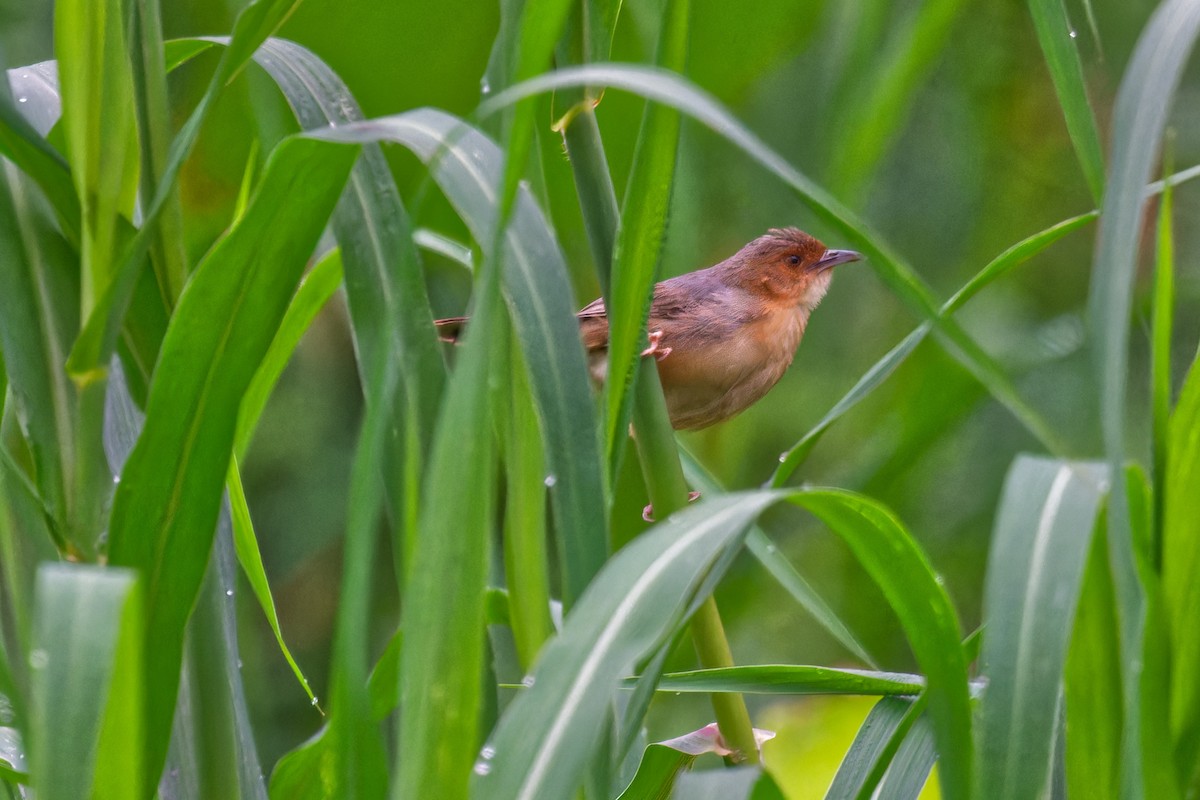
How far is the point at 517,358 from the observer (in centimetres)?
91

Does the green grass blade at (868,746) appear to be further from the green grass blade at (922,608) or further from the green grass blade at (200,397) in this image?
the green grass blade at (200,397)

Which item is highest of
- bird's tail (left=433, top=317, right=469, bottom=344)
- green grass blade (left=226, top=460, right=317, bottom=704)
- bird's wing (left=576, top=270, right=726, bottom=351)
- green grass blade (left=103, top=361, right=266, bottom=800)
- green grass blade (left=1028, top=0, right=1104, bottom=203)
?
green grass blade (left=1028, top=0, right=1104, bottom=203)

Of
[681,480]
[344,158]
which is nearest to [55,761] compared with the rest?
[344,158]

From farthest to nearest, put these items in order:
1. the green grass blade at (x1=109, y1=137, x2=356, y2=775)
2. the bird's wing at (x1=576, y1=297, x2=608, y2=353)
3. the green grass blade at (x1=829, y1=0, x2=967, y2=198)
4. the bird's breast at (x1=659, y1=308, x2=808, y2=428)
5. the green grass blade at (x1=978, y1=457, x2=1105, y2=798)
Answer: the bird's wing at (x1=576, y1=297, x2=608, y2=353)
the bird's breast at (x1=659, y1=308, x2=808, y2=428)
the green grass blade at (x1=829, y1=0, x2=967, y2=198)
the green grass blade at (x1=109, y1=137, x2=356, y2=775)
the green grass blade at (x1=978, y1=457, x2=1105, y2=798)

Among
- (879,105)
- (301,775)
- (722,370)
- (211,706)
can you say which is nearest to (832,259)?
(722,370)

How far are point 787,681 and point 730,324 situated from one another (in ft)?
3.97

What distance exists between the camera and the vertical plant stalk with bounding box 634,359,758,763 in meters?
0.96

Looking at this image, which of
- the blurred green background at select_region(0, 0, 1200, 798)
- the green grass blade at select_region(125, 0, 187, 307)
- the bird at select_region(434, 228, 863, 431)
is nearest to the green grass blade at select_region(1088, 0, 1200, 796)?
Result: the green grass blade at select_region(125, 0, 187, 307)

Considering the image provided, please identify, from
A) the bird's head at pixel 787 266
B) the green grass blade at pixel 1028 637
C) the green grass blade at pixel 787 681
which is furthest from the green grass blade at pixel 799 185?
the bird's head at pixel 787 266

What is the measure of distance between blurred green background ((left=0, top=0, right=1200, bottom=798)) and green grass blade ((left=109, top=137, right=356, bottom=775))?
1.26 meters

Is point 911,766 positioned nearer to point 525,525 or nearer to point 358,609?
point 525,525

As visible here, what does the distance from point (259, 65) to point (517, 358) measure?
12.7 inches

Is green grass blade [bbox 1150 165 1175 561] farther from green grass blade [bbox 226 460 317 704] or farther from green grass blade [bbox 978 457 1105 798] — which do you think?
green grass blade [bbox 226 460 317 704]

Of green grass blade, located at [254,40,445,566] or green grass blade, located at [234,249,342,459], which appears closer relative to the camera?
green grass blade, located at [254,40,445,566]
